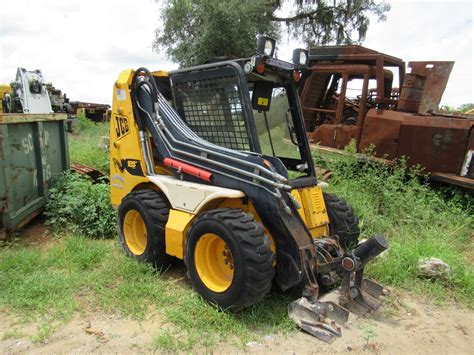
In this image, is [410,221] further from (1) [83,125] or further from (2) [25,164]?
(1) [83,125]

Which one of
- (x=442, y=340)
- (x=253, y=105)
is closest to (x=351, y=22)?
(x=253, y=105)

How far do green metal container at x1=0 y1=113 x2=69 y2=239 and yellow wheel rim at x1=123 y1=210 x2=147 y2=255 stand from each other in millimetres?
1353

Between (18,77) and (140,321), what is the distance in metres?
6.66

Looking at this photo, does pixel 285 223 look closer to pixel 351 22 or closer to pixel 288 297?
pixel 288 297

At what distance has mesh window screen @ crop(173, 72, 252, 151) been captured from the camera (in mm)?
3650

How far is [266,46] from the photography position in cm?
352

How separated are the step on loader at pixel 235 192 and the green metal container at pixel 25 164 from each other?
3.61 ft

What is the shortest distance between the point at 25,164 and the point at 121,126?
1.43 metres

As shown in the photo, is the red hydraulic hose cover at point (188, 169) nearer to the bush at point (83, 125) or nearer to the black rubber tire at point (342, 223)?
the black rubber tire at point (342, 223)

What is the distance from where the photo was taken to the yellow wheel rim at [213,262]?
3412 mm

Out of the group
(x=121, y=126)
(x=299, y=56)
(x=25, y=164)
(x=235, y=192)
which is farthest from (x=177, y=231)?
(x=25, y=164)

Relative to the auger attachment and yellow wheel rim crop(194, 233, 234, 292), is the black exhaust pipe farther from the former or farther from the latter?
yellow wheel rim crop(194, 233, 234, 292)

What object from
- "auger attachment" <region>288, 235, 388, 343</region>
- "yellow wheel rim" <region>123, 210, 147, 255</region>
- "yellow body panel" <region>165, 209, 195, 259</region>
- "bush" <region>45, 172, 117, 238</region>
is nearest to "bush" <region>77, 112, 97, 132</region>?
"bush" <region>45, 172, 117, 238</region>

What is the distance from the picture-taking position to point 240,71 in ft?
11.6
